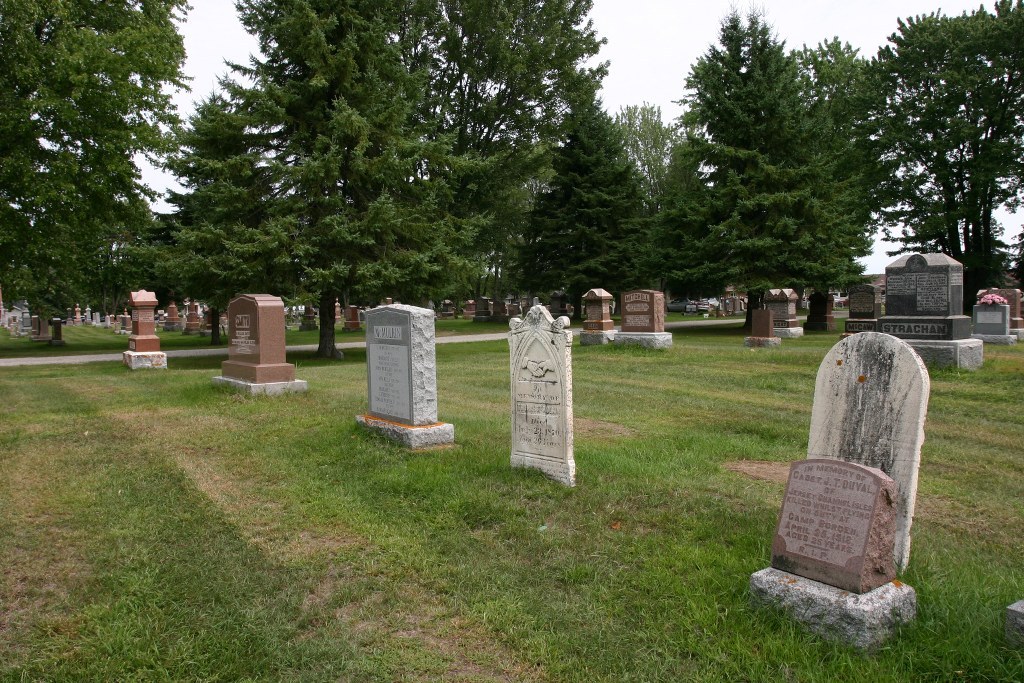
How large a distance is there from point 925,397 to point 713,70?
88.6 feet

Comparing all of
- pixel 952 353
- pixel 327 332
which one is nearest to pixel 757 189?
pixel 952 353

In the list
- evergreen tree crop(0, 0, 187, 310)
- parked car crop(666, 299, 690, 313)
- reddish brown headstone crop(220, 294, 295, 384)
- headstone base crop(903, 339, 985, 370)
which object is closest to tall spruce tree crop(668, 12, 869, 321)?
headstone base crop(903, 339, 985, 370)

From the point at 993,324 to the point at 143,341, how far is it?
21.2m

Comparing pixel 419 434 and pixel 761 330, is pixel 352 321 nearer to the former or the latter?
pixel 761 330

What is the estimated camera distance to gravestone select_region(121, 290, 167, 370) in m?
16.3

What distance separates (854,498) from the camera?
126 inches

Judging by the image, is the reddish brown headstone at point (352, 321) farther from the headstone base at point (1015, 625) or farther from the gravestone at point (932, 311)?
the headstone base at point (1015, 625)

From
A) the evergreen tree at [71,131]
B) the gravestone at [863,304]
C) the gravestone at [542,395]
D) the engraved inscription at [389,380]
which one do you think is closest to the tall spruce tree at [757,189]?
the gravestone at [863,304]

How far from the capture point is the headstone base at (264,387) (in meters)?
10.6

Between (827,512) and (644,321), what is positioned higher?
(644,321)

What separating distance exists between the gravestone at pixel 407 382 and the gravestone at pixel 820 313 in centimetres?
2364

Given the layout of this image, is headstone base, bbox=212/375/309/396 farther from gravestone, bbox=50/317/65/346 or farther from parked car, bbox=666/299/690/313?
parked car, bbox=666/299/690/313

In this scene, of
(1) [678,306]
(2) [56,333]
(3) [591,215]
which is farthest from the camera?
(1) [678,306]

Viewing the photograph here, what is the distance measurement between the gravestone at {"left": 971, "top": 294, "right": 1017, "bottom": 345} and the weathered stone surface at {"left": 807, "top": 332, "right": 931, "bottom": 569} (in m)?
16.6
